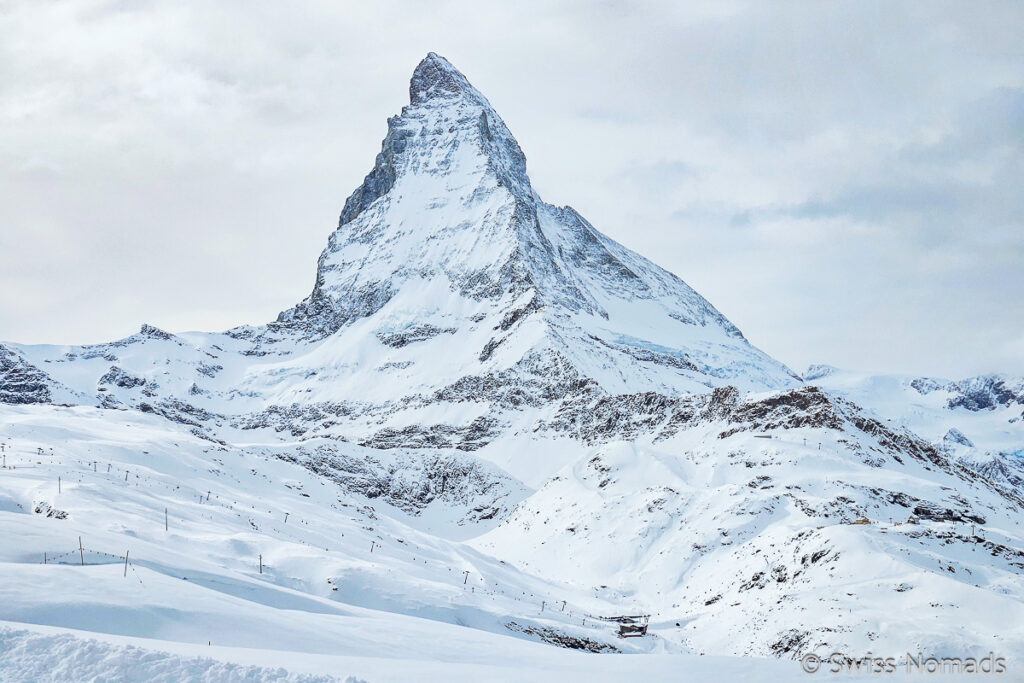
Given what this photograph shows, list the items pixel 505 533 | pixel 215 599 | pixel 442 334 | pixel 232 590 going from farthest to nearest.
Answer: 1. pixel 442 334
2. pixel 505 533
3. pixel 232 590
4. pixel 215 599

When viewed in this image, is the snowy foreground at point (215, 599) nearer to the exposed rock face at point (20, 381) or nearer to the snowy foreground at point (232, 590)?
the snowy foreground at point (232, 590)

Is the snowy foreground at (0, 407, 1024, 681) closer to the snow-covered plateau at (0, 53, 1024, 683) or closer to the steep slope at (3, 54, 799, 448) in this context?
the snow-covered plateau at (0, 53, 1024, 683)

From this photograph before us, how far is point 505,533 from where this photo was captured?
52094 millimetres

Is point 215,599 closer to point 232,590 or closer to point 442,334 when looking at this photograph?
point 232,590

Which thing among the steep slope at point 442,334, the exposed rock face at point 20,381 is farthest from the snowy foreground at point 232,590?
the exposed rock face at point 20,381

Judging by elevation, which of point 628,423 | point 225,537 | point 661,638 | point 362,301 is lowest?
point 661,638

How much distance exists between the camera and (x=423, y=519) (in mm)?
72312

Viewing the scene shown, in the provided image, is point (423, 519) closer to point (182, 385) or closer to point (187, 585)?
point (187, 585)

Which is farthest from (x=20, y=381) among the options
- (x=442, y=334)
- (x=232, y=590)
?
(x=232, y=590)

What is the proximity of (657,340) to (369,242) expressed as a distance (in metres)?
78.3

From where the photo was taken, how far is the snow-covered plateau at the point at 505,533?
9.12 meters

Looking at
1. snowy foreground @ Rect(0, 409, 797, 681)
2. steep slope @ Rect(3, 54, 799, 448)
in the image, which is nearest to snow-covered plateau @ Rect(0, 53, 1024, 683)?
snowy foreground @ Rect(0, 409, 797, 681)

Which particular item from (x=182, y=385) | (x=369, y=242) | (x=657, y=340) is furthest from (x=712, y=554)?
(x=369, y=242)

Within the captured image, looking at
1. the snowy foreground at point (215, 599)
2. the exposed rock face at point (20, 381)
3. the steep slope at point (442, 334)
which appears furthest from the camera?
the exposed rock face at point (20, 381)
